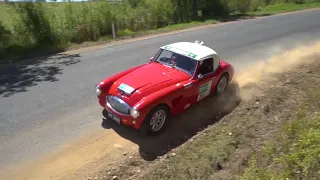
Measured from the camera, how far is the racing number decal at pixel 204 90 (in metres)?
7.60

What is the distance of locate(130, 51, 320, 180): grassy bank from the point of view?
440cm

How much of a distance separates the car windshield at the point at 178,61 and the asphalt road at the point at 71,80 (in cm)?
223

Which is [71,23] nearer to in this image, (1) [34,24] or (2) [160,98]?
(1) [34,24]

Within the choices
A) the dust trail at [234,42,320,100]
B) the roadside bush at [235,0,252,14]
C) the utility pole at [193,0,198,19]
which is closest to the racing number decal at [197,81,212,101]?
the dust trail at [234,42,320,100]

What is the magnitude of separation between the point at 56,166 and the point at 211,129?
11.6ft

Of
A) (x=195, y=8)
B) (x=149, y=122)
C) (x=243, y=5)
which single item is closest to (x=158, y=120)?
(x=149, y=122)

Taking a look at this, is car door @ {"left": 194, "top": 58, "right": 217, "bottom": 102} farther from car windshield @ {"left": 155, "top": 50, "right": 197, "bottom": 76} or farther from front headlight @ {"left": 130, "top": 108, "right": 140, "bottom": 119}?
front headlight @ {"left": 130, "top": 108, "right": 140, "bottom": 119}

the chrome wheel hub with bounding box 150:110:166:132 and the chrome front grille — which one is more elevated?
the chrome front grille

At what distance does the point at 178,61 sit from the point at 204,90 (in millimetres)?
1041

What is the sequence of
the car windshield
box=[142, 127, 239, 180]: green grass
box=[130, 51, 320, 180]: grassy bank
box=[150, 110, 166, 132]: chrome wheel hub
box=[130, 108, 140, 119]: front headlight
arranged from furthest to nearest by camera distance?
1. the car windshield
2. box=[150, 110, 166, 132]: chrome wheel hub
3. box=[130, 108, 140, 119]: front headlight
4. box=[142, 127, 239, 180]: green grass
5. box=[130, 51, 320, 180]: grassy bank

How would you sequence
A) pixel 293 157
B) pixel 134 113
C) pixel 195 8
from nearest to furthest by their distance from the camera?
pixel 293 157
pixel 134 113
pixel 195 8

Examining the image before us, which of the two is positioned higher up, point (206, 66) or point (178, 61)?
point (178, 61)

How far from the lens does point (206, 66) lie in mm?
7762

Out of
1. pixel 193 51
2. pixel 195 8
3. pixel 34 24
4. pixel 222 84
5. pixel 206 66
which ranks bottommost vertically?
pixel 222 84
